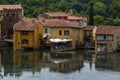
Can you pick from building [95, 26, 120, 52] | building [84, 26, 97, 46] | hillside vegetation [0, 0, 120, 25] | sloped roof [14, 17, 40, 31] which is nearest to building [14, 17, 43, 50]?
sloped roof [14, 17, 40, 31]

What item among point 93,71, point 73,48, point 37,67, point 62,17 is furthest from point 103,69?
point 62,17

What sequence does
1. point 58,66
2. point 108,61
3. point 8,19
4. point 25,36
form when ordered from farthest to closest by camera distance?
point 8,19, point 25,36, point 108,61, point 58,66

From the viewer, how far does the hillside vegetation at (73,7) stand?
270ft

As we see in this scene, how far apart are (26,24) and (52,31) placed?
3.32 metres

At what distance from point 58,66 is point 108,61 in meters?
5.48

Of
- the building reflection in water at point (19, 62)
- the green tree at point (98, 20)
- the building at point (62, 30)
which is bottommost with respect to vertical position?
the green tree at point (98, 20)

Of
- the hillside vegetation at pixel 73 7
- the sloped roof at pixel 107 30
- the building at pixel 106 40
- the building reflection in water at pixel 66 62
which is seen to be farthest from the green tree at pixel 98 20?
the building reflection in water at pixel 66 62

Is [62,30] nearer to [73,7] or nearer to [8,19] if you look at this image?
[8,19]

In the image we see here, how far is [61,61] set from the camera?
134ft

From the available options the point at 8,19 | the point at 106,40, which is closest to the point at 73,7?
the point at 8,19

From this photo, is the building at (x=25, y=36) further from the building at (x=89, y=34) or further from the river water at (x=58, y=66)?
the building at (x=89, y=34)

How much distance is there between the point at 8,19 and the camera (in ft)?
196

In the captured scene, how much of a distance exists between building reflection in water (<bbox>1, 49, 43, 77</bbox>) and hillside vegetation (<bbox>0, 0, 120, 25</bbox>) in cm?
3301

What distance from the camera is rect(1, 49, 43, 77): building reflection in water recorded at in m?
35.4
